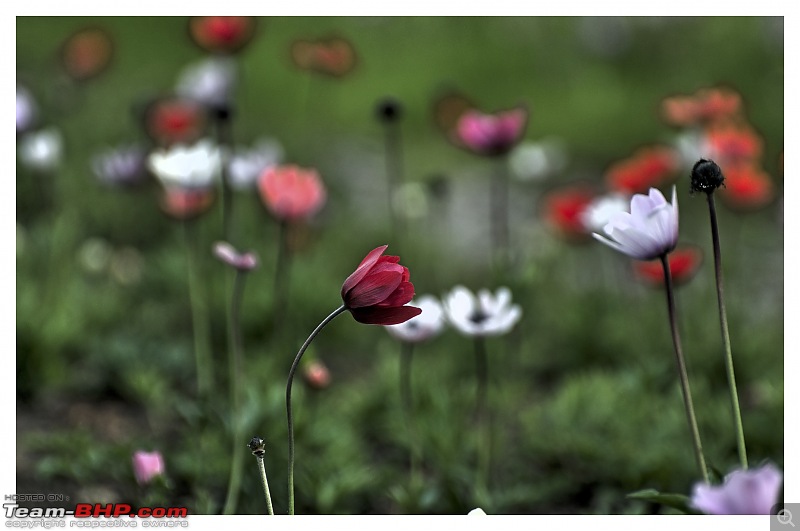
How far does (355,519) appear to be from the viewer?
1.29m

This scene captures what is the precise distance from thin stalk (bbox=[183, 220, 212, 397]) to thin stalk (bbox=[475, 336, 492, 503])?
0.48 metres

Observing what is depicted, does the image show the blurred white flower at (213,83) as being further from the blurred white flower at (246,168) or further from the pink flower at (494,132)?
the pink flower at (494,132)

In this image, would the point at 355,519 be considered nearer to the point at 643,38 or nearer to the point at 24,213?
the point at 24,213

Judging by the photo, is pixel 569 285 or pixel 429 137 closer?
pixel 569 285

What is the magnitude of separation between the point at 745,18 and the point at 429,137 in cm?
167

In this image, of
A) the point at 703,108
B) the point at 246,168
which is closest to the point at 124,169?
the point at 246,168

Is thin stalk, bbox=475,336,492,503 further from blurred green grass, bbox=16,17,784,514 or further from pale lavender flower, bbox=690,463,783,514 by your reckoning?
pale lavender flower, bbox=690,463,783,514

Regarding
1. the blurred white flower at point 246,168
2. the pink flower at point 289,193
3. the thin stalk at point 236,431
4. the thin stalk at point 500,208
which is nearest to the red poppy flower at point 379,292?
the thin stalk at point 236,431

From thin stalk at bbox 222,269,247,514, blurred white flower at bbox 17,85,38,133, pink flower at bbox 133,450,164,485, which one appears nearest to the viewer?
pink flower at bbox 133,450,164,485

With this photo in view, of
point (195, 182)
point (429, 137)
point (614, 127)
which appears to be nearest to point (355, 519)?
point (195, 182)

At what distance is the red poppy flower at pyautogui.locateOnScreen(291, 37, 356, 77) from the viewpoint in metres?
2.13

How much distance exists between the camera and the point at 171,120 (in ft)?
6.76

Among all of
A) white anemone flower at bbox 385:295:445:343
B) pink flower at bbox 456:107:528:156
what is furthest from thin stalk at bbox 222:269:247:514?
pink flower at bbox 456:107:528:156
